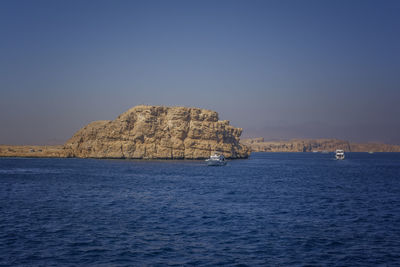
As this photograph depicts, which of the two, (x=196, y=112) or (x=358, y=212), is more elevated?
(x=196, y=112)

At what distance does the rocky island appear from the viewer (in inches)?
5379

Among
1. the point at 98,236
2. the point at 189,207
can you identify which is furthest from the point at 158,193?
the point at 98,236

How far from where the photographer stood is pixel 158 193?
39.6m

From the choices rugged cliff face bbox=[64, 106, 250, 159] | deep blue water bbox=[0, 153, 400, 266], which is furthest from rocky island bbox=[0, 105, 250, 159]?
deep blue water bbox=[0, 153, 400, 266]

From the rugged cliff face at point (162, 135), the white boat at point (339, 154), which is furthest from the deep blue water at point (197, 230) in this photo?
the white boat at point (339, 154)

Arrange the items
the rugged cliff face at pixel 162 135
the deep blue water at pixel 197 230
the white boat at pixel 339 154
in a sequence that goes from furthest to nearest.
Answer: the white boat at pixel 339 154 < the rugged cliff face at pixel 162 135 < the deep blue water at pixel 197 230

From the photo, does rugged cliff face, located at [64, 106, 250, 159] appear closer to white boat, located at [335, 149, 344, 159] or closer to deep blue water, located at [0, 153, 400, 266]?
white boat, located at [335, 149, 344, 159]

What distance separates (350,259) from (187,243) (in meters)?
7.93

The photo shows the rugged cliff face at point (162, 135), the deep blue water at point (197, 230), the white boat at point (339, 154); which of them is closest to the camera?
the deep blue water at point (197, 230)

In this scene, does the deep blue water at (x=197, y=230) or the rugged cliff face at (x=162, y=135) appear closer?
the deep blue water at (x=197, y=230)

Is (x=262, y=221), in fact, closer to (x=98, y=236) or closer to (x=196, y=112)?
(x=98, y=236)

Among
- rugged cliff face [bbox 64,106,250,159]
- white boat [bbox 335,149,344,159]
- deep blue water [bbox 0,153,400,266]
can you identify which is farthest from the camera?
white boat [bbox 335,149,344,159]

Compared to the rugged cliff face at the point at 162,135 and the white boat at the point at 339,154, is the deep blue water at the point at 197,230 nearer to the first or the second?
the rugged cliff face at the point at 162,135

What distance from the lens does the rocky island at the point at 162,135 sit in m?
137
